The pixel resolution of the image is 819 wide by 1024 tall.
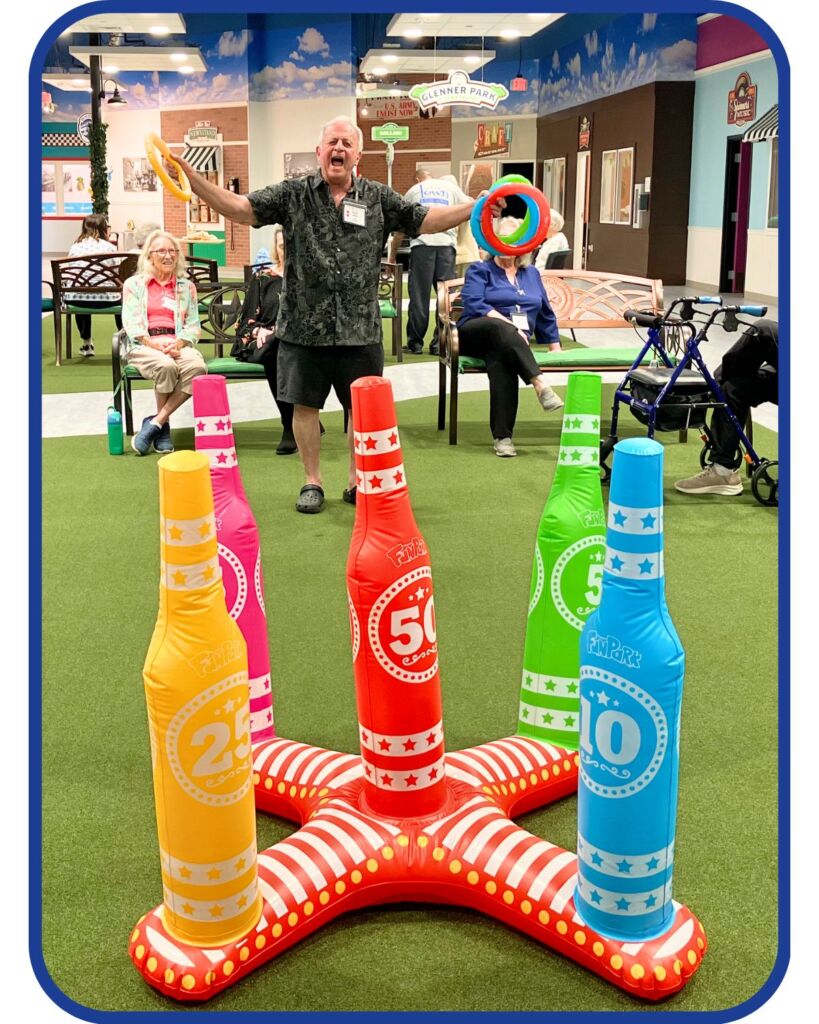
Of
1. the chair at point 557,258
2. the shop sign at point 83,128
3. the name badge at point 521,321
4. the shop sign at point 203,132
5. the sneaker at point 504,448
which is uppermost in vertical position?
the shop sign at point 83,128

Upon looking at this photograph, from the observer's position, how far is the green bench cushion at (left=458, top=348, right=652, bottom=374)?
6070 mm

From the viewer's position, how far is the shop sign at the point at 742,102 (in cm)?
1399

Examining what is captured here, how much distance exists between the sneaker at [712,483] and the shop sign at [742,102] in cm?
1060

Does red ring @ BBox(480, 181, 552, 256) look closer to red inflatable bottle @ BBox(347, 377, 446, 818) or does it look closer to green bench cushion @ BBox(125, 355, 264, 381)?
red inflatable bottle @ BBox(347, 377, 446, 818)

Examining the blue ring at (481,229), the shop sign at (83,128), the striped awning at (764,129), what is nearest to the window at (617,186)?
the striped awning at (764,129)

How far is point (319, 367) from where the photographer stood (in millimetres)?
4543

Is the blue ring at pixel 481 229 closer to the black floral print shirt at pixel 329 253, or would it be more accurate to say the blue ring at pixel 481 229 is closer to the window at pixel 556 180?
the black floral print shirt at pixel 329 253

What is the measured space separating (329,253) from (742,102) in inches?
467

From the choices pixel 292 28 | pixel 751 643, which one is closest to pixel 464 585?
pixel 751 643

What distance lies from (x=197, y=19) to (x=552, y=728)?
19.3 m

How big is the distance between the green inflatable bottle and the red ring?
3.12 ft

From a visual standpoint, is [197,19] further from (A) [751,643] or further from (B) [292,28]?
(A) [751,643]

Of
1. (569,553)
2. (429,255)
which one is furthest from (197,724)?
(429,255)


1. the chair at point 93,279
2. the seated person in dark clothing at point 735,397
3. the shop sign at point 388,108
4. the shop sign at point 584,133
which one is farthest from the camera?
the shop sign at point 388,108
